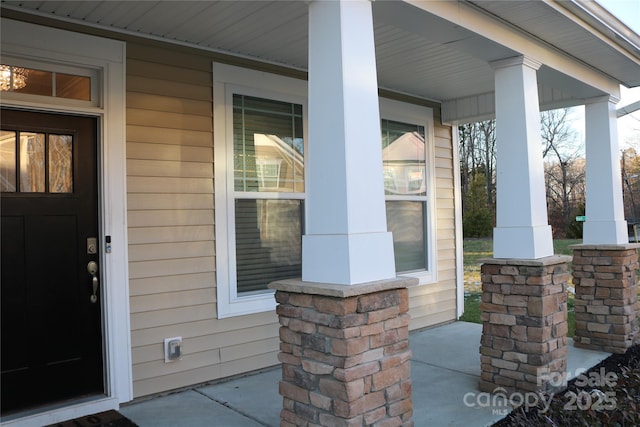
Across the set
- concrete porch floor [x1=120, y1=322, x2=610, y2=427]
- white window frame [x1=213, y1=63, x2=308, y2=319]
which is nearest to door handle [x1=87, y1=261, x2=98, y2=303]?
concrete porch floor [x1=120, y1=322, x2=610, y2=427]

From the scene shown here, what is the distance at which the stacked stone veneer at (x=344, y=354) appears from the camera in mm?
2131

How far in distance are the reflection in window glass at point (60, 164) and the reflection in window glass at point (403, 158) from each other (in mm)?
3143

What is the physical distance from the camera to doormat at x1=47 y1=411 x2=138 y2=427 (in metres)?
3.00

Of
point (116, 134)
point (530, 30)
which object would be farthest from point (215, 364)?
point (530, 30)

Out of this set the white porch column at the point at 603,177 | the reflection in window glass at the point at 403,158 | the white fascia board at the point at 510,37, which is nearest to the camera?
the white fascia board at the point at 510,37

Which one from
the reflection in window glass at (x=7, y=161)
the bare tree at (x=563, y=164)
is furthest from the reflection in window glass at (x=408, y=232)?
the bare tree at (x=563, y=164)

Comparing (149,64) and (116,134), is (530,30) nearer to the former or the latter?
(149,64)

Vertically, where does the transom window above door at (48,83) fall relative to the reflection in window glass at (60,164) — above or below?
above

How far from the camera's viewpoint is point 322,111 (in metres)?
2.37

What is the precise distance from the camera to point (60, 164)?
3193 mm

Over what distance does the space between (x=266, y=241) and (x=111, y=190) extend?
53.8 inches

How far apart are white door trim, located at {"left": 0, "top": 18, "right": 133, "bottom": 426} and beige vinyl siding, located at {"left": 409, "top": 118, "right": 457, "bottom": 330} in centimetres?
345

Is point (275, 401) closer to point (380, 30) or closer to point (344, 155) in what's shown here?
point (344, 155)

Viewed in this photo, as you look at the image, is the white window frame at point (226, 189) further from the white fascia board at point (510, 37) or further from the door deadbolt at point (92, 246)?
the white fascia board at point (510, 37)
